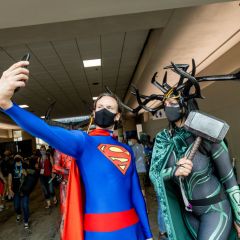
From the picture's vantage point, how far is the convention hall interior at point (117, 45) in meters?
4.36

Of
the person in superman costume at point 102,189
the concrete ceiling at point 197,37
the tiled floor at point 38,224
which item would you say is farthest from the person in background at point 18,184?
the person in superman costume at point 102,189

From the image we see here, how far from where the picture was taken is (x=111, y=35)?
20.4 feet

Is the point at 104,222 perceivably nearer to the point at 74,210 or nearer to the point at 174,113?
the point at 74,210

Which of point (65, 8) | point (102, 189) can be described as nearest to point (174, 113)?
point (102, 189)

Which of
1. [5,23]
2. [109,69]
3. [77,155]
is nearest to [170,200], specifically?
[77,155]

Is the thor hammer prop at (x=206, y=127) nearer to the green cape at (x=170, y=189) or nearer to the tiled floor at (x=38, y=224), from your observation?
the green cape at (x=170, y=189)

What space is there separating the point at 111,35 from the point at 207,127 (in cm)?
448

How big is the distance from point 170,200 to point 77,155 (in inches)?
33.1

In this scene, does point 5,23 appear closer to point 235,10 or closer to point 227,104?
point 235,10

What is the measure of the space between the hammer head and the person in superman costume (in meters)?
0.43

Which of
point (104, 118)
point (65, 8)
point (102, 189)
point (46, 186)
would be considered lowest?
point (46, 186)

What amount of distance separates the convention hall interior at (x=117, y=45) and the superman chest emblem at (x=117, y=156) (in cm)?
128

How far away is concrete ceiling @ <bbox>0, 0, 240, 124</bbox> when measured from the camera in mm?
4363

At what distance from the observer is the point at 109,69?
8914mm
